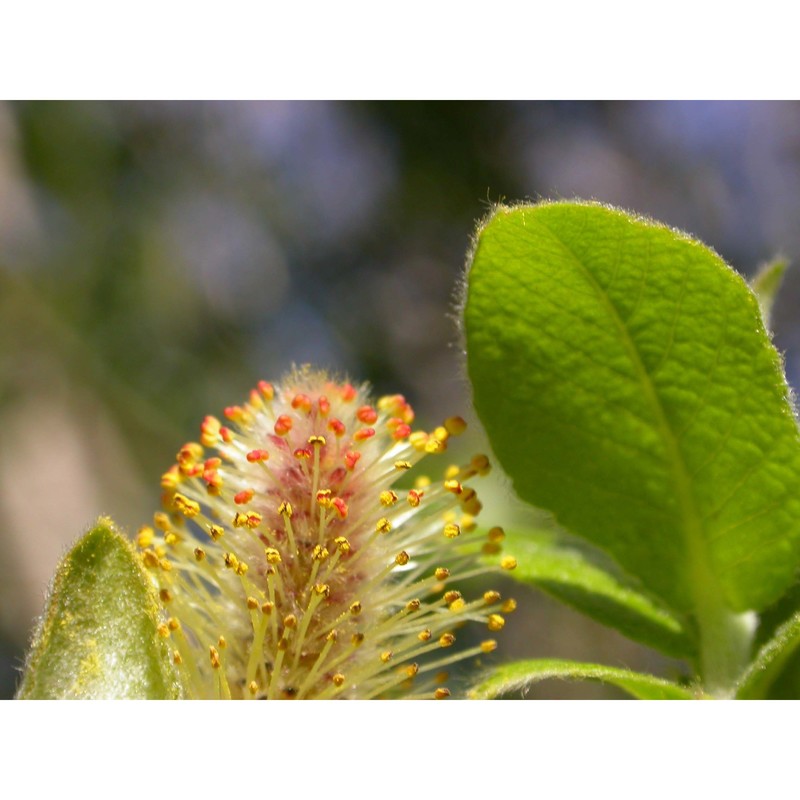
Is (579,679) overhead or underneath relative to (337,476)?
underneath

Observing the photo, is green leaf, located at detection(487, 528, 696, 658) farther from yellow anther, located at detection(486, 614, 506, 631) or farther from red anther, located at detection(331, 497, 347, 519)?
red anther, located at detection(331, 497, 347, 519)

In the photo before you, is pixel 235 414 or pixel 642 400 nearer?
pixel 642 400

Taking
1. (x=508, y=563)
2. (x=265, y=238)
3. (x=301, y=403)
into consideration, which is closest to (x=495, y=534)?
(x=508, y=563)

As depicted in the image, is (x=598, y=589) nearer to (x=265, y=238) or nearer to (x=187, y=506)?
(x=187, y=506)

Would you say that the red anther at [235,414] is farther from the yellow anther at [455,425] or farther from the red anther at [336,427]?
the yellow anther at [455,425]

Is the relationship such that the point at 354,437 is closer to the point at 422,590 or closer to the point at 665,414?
the point at 422,590

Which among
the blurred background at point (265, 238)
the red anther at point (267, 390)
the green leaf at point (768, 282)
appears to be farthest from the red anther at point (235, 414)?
the blurred background at point (265, 238)

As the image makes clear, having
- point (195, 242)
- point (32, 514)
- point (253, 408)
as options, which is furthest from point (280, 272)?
point (253, 408)
